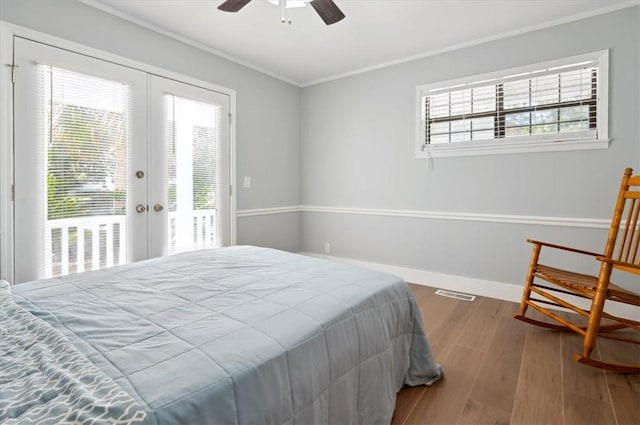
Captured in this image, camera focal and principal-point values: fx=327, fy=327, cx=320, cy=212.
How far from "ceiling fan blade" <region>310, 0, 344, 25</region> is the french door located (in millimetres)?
1533

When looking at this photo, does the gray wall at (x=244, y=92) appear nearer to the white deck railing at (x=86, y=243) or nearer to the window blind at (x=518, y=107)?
the white deck railing at (x=86, y=243)

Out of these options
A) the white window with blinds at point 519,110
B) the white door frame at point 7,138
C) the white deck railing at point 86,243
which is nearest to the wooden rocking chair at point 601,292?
the white window with blinds at point 519,110

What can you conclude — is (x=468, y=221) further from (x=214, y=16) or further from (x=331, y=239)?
(x=214, y=16)

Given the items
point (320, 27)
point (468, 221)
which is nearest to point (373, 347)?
point (468, 221)

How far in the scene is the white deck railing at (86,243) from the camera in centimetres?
224

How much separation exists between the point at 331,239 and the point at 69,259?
8.60 ft

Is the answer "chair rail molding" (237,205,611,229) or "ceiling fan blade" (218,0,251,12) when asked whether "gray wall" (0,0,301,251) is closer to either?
"chair rail molding" (237,205,611,229)

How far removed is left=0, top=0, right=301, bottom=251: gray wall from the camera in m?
2.25

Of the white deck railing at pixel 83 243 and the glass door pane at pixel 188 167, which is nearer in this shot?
the white deck railing at pixel 83 243

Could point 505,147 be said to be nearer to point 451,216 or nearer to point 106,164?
point 451,216

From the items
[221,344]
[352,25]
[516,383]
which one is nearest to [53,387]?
[221,344]

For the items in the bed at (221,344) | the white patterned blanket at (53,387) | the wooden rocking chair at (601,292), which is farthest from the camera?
the wooden rocking chair at (601,292)

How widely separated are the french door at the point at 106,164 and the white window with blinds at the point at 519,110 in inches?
85.1

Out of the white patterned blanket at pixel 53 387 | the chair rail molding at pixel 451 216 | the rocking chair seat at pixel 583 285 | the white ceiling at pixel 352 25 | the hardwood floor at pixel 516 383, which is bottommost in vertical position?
the hardwood floor at pixel 516 383
